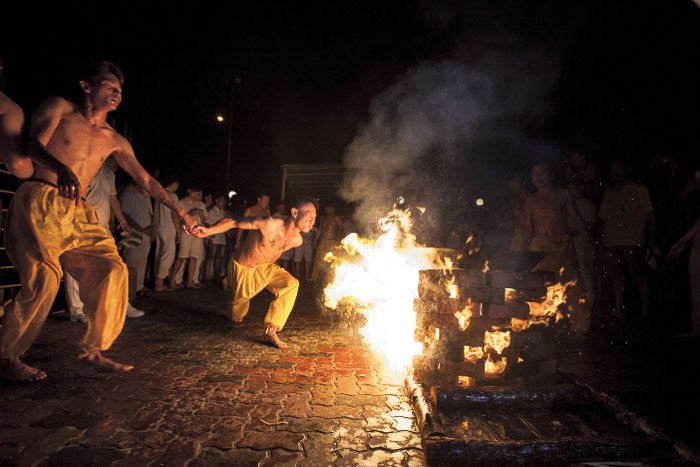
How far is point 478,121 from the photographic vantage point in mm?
10367

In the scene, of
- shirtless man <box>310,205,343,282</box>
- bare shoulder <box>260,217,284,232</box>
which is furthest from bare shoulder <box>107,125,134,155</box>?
shirtless man <box>310,205,343,282</box>

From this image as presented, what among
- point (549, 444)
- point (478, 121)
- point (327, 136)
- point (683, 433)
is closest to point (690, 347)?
point (683, 433)

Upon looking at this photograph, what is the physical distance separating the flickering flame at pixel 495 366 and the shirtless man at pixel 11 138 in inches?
179

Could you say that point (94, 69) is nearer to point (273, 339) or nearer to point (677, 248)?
point (273, 339)

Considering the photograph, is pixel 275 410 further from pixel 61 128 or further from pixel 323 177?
pixel 323 177

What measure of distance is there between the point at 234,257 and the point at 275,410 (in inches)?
124

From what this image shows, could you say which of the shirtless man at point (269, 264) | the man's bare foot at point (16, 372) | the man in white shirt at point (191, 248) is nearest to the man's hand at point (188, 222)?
the shirtless man at point (269, 264)

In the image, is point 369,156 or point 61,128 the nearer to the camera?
point 61,128

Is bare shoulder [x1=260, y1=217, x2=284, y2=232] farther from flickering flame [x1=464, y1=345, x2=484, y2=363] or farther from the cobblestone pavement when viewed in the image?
flickering flame [x1=464, y1=345, x2=484, y2=363]

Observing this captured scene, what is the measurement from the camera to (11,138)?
3.24 m

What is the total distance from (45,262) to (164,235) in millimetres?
5588

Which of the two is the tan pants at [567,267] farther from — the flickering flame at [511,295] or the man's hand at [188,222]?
the man's hand at [188,222]

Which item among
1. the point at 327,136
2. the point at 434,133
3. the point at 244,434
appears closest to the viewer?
the point at 244,434

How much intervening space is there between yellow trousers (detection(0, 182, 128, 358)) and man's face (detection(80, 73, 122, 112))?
3.03ft
